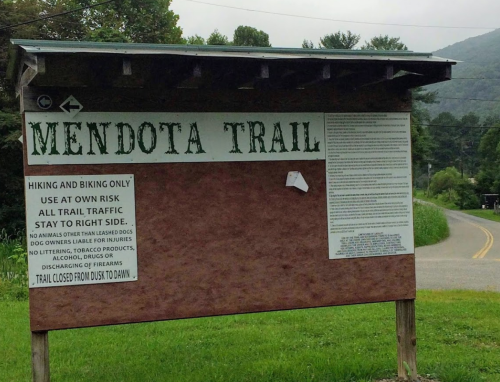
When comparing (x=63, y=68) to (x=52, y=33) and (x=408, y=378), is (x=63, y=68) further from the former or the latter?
(x=52, y=33)

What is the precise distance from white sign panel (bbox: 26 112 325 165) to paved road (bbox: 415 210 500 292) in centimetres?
827

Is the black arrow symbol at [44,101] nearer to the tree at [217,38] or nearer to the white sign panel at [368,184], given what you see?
the white sign panel at [368,184]

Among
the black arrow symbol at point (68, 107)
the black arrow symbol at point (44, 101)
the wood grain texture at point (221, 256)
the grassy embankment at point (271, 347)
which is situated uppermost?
the black arrow symbol at point (44, 101)

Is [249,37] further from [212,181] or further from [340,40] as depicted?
[212,181]

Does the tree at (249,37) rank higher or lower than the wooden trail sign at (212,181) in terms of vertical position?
higher

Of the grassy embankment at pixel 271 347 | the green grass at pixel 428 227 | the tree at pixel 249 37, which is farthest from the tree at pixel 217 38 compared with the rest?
the grassy embankment at pixel 271 347

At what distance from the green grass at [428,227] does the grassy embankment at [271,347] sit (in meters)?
18.3

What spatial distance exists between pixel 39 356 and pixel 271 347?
8.52 ft

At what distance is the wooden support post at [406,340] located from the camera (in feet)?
17.3

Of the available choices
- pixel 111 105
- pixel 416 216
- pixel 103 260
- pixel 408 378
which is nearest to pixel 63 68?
pixel 111 105

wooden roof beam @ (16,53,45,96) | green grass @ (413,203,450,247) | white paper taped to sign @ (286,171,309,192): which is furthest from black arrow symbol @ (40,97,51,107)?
green grass @ (413,203,450,247)

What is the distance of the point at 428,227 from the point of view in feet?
93.4

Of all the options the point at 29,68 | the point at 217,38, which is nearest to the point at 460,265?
the point at 29,68

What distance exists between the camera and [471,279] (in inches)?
542
